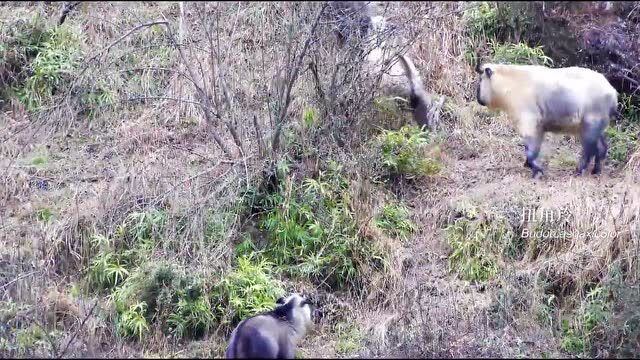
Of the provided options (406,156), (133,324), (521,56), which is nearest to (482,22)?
(521,56)

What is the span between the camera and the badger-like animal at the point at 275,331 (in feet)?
24.9

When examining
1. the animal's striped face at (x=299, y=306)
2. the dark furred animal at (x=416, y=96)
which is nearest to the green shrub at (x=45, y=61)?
the dark furred animal at (x=416, y=96)

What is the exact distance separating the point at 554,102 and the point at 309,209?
273 cm

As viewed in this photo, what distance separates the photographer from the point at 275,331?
312 inches

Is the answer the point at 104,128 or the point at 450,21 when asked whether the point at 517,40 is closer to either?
the point at 450,21

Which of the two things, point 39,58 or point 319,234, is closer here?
point 319,234

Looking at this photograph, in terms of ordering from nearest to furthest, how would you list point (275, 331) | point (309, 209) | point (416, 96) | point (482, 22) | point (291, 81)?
point (275, 331)
point (291, 81)
point (309, 209)
point (416, 96)
point (482, 22)

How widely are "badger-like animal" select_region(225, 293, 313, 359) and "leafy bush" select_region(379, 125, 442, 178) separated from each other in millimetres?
2143

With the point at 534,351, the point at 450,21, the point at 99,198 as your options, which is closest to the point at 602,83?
the point at 534,351

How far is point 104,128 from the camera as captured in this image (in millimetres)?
11625

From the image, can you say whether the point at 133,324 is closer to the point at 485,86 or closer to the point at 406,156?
the point at 406,156

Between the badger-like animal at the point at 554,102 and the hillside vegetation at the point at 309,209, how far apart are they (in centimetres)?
40

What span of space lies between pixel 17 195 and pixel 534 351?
18.9 ft
